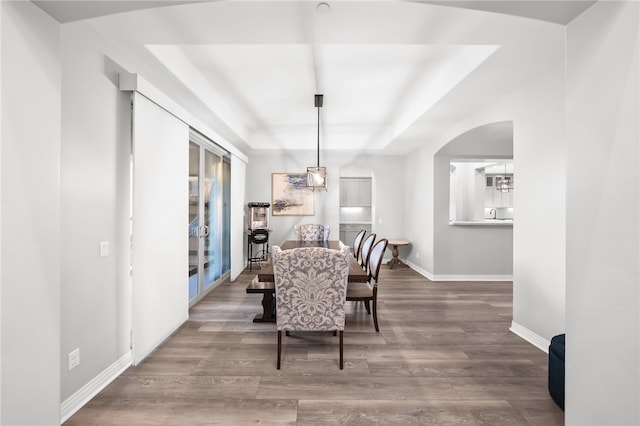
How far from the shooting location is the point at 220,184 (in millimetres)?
5039

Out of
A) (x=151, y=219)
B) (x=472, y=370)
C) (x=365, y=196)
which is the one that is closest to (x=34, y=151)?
(x=151, y=219)

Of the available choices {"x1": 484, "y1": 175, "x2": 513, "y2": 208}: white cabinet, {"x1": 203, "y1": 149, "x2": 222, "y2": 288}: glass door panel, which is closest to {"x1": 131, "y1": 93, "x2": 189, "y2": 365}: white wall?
{"x1": 203, "y1": 149, "x2": 222, "y2": 288}: glass door panel

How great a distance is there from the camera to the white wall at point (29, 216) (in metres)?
1.17

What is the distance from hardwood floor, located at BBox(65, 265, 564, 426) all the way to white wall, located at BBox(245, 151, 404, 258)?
11.2ft

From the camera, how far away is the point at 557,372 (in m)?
1.88

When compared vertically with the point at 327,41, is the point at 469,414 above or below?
below

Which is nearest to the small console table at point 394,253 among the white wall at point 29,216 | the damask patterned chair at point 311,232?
the damask patterned chair at point 311,232

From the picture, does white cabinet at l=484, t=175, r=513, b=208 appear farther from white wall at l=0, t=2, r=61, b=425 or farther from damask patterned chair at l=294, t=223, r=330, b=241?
white wall at l=0, t=2, r=61, b=425

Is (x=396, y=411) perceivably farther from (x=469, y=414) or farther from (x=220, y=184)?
(x=220, y=184)

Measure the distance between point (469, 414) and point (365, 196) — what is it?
7366mm

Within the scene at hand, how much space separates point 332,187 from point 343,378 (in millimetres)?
4857

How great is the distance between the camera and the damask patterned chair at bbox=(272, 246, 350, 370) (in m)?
2.22

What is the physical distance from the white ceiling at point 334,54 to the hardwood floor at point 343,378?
2.20 m

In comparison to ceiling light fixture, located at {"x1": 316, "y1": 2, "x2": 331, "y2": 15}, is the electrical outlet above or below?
below
